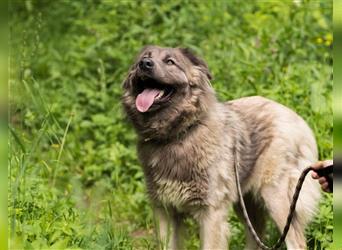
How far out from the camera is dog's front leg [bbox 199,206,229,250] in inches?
193

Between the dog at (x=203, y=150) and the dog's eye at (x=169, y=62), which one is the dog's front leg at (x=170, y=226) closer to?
the dog at (x=203, y=150)

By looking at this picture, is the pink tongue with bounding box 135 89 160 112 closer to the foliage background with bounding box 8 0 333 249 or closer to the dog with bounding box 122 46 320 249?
the dog with bounding box 122 46 320 249

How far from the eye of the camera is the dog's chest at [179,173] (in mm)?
4898

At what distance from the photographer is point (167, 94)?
5.07 metres

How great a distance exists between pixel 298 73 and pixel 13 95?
125 inches

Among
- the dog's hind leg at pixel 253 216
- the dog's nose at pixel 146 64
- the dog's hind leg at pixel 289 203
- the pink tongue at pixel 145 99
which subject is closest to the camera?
the dog's nose at pixel 146 64

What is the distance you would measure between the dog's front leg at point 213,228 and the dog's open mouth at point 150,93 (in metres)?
0.86

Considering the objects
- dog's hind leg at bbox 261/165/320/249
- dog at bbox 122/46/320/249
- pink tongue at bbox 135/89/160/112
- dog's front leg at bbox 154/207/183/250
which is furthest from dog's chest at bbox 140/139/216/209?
dog's hind leg at bbox 261/165/320/249

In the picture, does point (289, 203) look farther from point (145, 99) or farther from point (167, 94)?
point (145, 99)

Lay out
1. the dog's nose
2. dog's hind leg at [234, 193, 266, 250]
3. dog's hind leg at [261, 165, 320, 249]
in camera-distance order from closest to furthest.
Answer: the dog's nose, dog's hind leg at [261, 165, 320, 249], dog's hind leg at [234, 193, 266, 250]

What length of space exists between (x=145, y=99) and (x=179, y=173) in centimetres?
59

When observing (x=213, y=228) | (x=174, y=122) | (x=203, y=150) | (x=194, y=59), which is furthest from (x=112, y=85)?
(x=213, y=228)

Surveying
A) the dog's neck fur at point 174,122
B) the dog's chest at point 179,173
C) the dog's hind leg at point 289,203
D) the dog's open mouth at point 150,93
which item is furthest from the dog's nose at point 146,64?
the dog's hind leg at point 289,203

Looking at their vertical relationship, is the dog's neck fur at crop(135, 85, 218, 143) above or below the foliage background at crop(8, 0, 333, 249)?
above
